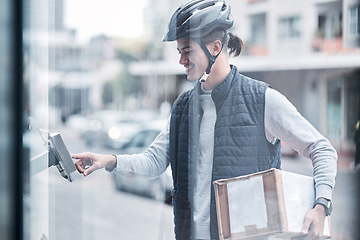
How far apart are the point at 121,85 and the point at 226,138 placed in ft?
4.23

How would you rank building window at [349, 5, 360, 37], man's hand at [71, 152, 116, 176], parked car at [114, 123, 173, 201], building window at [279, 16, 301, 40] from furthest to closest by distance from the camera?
parked car at [114, 123, 173, 201], man's hand at [71, 152, 116, 176], building window at [279, 16, 301, 40], building window at [349, 5, 360, 37]

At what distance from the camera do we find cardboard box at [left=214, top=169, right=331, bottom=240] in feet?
5.53

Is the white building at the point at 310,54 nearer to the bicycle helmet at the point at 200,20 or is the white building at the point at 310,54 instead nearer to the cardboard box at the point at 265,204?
the bicycle helmet at the point at 200,20

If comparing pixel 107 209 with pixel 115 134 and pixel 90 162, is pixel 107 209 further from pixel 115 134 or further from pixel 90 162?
pixel 90 162

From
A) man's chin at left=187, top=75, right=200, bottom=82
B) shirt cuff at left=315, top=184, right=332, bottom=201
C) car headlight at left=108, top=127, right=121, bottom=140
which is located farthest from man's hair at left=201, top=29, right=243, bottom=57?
→ car headlight at left=108, top=127, right=121, bottom=140

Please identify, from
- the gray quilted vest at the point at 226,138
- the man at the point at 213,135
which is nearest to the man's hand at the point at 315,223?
the man at the point at 213,135

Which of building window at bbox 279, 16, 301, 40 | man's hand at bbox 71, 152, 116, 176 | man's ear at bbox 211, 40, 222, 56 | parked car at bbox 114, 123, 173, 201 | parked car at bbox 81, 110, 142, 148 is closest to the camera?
building window at bbox 279, 16, 301, 40

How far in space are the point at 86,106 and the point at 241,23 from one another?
5.00 feet

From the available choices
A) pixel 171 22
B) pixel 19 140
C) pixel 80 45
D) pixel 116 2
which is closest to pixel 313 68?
pixel 171 22

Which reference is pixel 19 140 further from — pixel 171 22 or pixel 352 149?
pixel 352 149

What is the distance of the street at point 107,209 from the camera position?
169 centimetres

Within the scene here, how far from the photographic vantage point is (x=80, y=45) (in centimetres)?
288

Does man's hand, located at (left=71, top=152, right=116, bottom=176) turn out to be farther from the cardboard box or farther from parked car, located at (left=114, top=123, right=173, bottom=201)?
the cardboard box

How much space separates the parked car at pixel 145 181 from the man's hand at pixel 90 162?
0.11 meters
